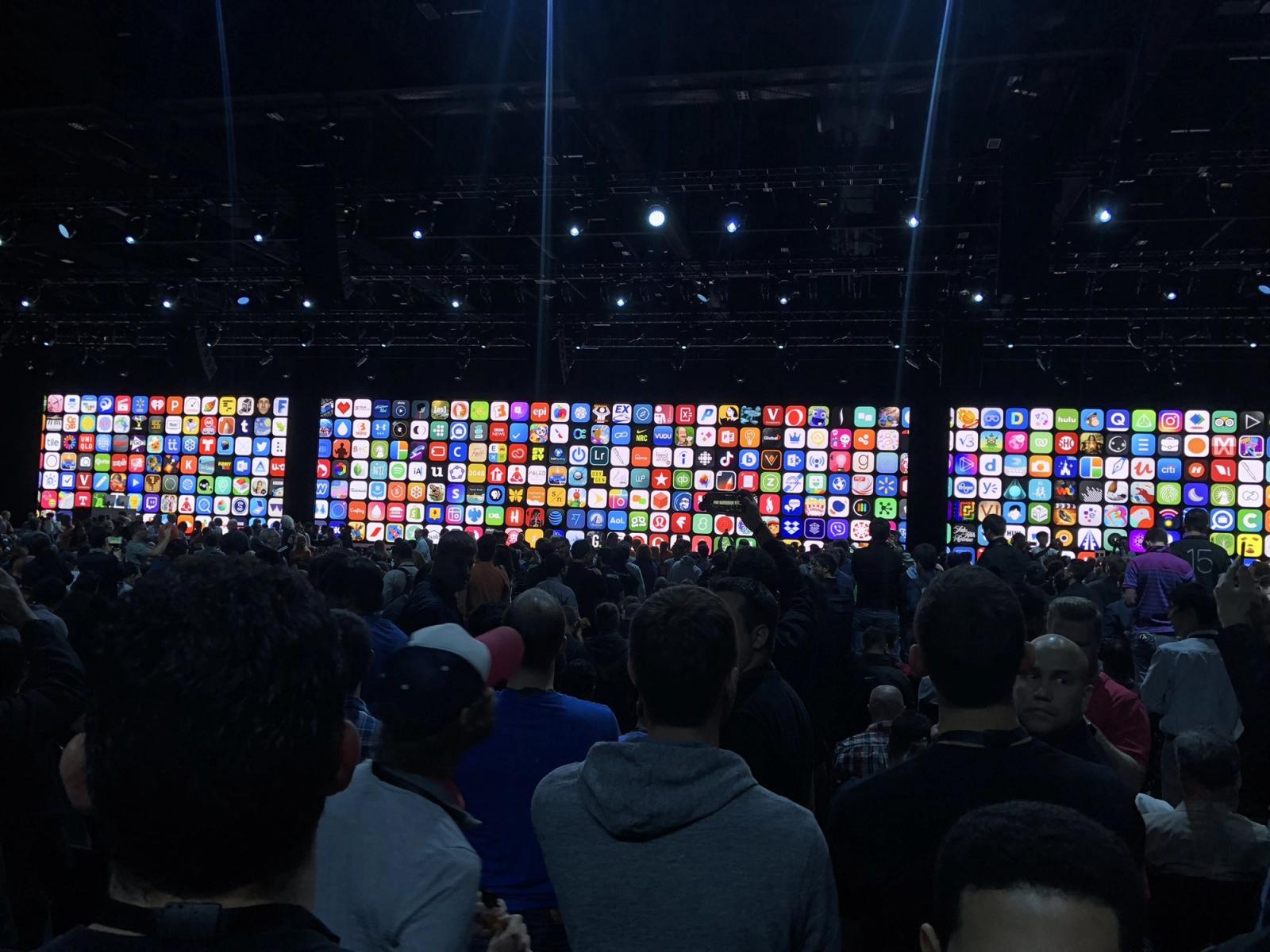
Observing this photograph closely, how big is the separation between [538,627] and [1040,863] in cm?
219

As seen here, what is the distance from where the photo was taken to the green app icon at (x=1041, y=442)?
20.2 meters

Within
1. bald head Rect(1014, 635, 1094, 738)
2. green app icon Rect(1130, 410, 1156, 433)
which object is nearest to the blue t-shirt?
bald head Rect(1014, 635, 1094, 738)

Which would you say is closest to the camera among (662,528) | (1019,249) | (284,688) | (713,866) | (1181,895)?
(284,688)

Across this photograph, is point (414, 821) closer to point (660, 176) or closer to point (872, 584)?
point (872, 584)

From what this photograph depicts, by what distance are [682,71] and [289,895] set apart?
1034 centimetres

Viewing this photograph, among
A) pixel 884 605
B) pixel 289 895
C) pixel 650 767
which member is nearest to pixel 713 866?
pixel 650 767

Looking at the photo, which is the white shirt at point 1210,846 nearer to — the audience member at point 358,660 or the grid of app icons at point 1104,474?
the audience member at point 358,660

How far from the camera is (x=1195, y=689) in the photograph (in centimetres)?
561

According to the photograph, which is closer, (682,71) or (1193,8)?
(1193,8)

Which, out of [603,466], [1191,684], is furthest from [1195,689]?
[603,466]

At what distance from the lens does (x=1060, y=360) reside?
1973cm

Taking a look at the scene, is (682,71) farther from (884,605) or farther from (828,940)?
(828,940)

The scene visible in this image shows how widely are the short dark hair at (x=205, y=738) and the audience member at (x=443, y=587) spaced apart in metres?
4.81

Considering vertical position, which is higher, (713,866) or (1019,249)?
(1019,249)
